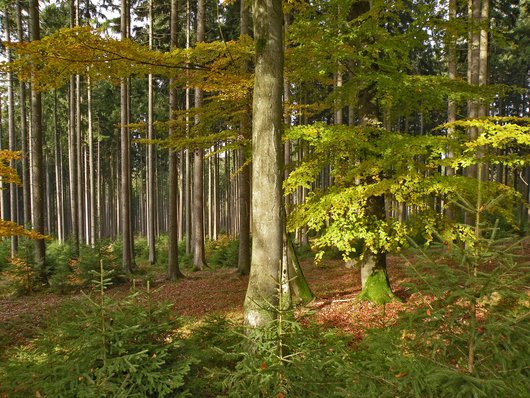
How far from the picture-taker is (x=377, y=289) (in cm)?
905

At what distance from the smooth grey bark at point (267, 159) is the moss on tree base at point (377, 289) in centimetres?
468

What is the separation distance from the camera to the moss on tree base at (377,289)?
894cm

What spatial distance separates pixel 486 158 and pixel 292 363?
564cm

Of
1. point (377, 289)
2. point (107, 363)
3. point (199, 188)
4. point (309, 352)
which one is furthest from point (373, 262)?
point (199, 188)

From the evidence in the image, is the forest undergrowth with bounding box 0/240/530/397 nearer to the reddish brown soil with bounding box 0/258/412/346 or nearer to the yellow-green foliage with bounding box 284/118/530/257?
the reddish brown soil with bounding box 0/258/412/346

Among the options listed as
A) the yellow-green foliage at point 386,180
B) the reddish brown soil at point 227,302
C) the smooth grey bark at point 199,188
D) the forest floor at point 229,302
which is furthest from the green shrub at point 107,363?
the smooth grey bark at point 199,188

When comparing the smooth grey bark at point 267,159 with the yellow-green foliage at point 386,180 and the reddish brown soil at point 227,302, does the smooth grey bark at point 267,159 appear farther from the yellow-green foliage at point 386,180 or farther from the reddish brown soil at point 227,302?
the reddish brown soil at point 227,302

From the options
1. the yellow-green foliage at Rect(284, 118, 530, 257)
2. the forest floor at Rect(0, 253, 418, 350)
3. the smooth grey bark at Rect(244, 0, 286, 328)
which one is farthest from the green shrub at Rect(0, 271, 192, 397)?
the yellow-green foliage at Rect(284, 118, 530, 257)

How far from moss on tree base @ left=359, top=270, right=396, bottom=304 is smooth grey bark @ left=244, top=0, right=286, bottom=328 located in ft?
15.3

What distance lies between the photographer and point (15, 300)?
1232cm

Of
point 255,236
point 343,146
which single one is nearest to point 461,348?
point 255,236

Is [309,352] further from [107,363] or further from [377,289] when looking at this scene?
[377,289]

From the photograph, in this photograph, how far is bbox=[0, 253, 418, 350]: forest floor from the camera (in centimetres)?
837

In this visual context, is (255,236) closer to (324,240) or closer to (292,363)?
(292,363)
